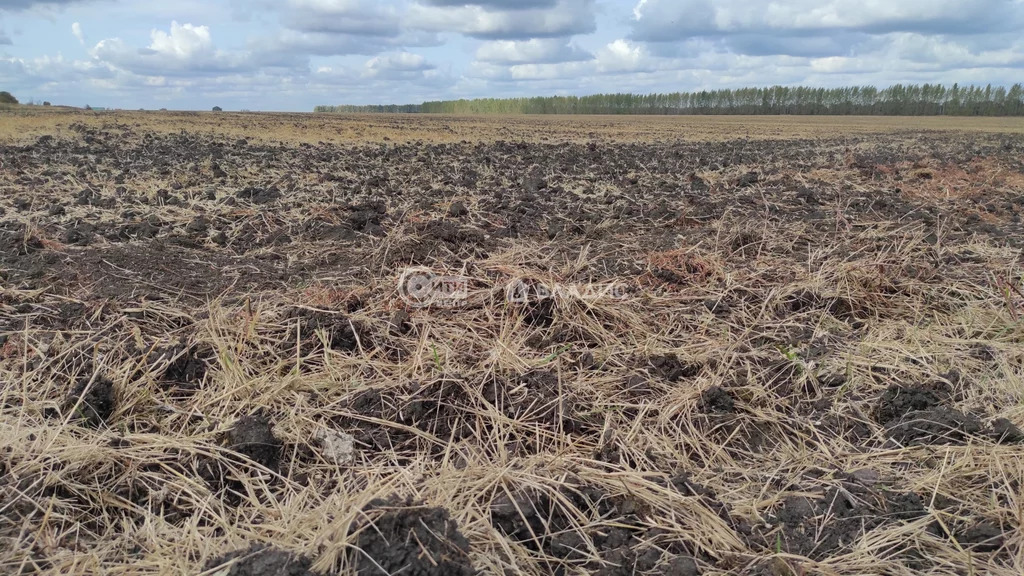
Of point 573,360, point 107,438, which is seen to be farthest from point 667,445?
point 107,438

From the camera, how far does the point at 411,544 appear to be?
1775 mm

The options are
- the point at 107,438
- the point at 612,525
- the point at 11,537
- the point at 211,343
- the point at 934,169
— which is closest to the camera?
the point at 11,537

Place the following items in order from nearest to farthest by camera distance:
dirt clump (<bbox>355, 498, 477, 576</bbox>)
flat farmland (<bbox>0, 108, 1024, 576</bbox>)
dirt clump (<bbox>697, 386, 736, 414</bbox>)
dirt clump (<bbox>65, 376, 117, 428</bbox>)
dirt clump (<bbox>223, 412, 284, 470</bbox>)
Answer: dirt clump (<bbox>355, 498, 477, 576</bbox>)
flat farmland (<bbox>0, 108, 1024, 576</bbox>)
dirt clump (<bbox>223, 412, 284, 470</bbox>)
dirt clump (<bbox>65, 376, 117, 428</bbox>)
dirt clump (<bbox>697, 386, 736, 414</bbox>)

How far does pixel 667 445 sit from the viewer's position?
2703mm

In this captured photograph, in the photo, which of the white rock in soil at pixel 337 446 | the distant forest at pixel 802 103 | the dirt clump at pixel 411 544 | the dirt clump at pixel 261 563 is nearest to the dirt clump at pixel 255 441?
the white rock in soil at pixel 337 446

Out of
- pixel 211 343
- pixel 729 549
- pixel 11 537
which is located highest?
pixel 211 343

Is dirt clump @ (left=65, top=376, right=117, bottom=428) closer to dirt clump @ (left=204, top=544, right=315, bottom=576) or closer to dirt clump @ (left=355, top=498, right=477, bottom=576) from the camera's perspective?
dirt clump @ (left=204, top=544, right=315, bottom=576)

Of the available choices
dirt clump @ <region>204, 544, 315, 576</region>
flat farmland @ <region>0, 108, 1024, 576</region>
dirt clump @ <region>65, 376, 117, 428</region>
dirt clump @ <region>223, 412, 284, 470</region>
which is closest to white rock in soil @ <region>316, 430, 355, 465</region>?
flat farmland @ <region>0, 108, 1024, 576</region>

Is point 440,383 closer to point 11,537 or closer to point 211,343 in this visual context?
point 211,343

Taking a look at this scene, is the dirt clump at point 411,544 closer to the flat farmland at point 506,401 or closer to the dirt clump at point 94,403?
the flat farmland at point 506,401

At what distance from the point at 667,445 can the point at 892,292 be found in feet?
8.75

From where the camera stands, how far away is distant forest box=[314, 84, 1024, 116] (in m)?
85.6

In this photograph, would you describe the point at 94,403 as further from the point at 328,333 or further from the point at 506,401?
the point at 506,401

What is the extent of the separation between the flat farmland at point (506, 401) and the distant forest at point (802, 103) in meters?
101
